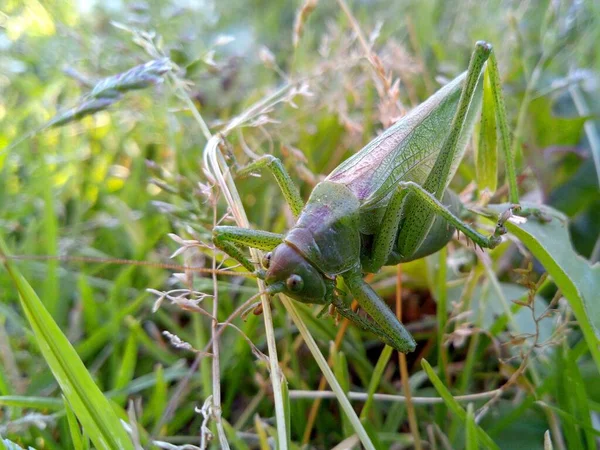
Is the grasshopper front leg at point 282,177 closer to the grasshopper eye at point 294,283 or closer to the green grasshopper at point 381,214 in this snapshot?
the green grasshopper at point 381,214

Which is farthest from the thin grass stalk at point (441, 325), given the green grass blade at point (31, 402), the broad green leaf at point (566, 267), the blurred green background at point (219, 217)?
the green grass blade at point (31, 402)

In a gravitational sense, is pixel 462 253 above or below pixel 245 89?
below

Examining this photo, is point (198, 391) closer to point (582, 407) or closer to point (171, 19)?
point (582, 407)

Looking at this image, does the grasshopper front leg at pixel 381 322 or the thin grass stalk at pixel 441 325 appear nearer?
the grasshopper front leg at pixel 381 322

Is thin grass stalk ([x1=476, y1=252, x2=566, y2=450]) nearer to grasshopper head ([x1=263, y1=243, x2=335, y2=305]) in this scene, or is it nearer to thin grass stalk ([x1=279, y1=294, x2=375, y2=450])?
thin grass stalk ([x1=279, y1=294, x2=375, y2=450])

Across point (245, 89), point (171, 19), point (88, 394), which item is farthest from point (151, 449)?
point (245, 89)
